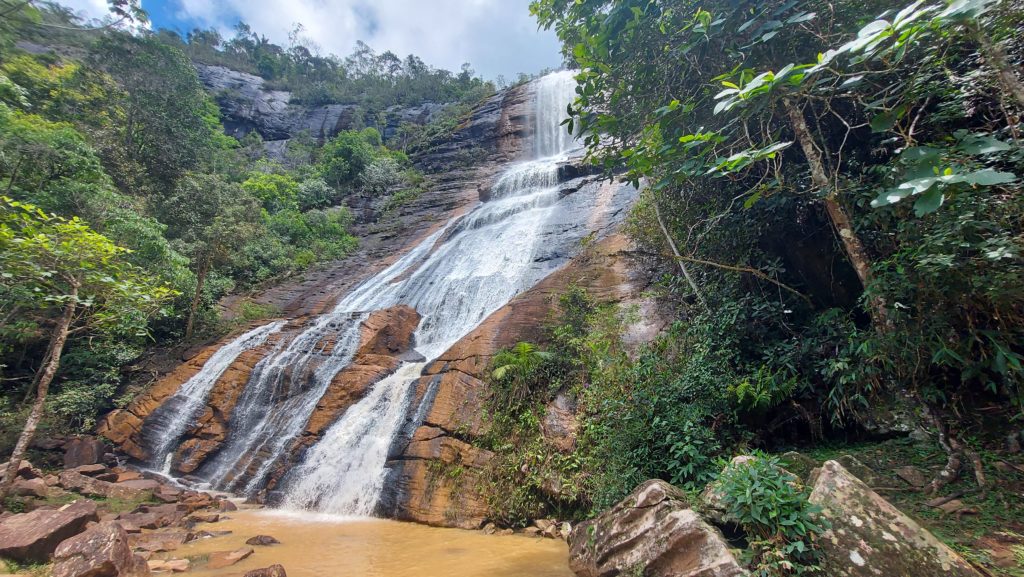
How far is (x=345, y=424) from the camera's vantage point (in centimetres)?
918

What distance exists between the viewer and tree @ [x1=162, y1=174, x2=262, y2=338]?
1468cm

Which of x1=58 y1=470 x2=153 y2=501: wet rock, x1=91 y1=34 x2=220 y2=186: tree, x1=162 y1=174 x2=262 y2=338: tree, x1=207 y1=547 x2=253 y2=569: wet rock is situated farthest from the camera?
x1=91 y1=34 x2=220 y2=186: tree

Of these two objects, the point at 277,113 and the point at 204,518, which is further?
the point at 277,113

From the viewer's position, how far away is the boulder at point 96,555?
13.4 ft

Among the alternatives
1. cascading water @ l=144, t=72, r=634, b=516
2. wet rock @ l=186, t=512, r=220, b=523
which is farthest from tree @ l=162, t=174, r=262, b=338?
wet rock @ l=186, t=512, r=220, b=523

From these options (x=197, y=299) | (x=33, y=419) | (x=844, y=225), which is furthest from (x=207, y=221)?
(x=844, y=225)

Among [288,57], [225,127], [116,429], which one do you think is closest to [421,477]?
[116,429]

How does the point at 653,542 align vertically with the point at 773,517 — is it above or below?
below

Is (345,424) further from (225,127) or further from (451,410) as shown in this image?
(225,127)

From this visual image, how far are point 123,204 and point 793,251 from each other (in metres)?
18.8

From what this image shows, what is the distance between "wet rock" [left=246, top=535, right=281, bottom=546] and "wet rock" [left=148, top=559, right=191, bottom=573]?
0.76 m

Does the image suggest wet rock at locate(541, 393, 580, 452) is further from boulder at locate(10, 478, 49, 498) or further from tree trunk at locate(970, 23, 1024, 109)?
boulder at locate(10, 478, 49, 498)

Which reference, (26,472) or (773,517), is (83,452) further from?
(773,517)

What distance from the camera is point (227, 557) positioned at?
17.1ft
